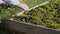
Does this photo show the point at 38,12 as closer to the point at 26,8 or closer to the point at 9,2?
the point at 26,8

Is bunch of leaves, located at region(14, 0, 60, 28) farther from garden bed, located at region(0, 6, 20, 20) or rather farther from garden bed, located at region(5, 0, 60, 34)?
garden bed, located at region(0, 6, 20, 20)

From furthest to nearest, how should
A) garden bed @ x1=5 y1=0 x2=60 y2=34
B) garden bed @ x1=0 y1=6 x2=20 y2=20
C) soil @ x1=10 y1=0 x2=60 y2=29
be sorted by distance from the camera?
garden bed @ x1=0 y1=6 x2=20 y2=20
soil @ x1=10 y1=0 x2=60 y2=29
garden bed @ x1=5 y1=0 x2=60 y2=34

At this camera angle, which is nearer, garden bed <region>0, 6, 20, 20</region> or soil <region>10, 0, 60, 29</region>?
soil <region>10, 0, 60, 29</region>

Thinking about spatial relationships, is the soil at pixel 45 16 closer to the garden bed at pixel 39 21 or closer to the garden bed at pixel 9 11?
the garden bed at pixel 39 21

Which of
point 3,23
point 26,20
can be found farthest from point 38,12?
point 3,23

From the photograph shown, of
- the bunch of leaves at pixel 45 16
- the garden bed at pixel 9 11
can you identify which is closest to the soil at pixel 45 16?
the bunch of leaves at pixel 45 16

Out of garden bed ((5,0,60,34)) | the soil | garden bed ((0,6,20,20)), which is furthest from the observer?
garden bed ((0,6,20,20))

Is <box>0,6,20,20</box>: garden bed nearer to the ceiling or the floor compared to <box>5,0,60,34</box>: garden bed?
nearer to the ceiling

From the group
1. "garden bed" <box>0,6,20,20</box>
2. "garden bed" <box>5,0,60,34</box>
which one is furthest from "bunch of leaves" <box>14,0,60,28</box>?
"garden bed" <box>0,6,20,20</box>
